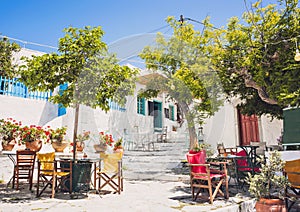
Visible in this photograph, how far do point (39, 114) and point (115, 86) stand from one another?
408cm

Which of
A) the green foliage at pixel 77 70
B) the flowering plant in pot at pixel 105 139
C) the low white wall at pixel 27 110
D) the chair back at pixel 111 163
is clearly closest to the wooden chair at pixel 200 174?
the chair back at pixel 111 163

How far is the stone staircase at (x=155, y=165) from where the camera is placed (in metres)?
6.46

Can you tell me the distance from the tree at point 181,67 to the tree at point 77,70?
2.19 metres

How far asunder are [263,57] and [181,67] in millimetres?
2036

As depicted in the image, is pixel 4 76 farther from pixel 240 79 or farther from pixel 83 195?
pixel 240 79

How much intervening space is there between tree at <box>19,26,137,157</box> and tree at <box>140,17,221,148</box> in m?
2.19

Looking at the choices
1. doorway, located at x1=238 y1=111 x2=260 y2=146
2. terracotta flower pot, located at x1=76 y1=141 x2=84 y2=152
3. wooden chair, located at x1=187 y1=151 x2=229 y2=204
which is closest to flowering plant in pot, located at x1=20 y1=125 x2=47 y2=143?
terracotta flower pot, located at x1=76 y1=141 x2=84 y2=152

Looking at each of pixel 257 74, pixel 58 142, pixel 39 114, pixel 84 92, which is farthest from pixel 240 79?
pixel 39 114

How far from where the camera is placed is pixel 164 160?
24.9ft

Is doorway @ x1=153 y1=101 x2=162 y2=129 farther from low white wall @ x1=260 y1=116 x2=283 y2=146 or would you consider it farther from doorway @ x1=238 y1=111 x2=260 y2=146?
low white wall @ x1=260 y1=116 x2=283 y2=146

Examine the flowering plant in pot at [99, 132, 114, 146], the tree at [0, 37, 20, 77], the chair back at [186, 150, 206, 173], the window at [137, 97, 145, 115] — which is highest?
the tree at [0, 37, 20, 77]

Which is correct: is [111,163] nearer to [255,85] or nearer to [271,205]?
[271,205]

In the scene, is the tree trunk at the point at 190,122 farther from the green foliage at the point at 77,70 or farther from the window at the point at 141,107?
the window at the point at 141,107

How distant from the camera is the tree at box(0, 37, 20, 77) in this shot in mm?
7172
